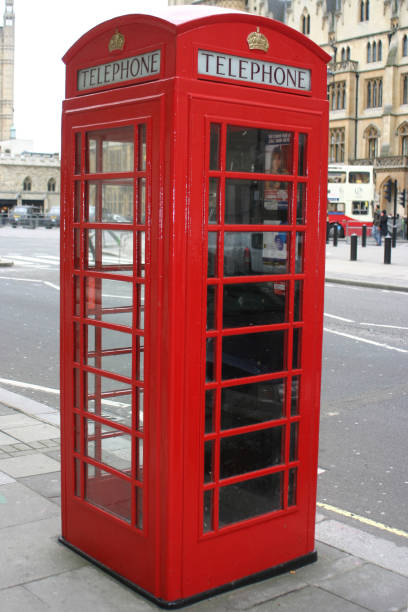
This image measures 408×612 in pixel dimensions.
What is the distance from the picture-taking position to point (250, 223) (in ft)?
10.2

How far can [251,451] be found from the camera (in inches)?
129

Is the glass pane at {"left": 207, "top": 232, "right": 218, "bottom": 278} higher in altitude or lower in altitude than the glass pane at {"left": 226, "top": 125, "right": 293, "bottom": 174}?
lower

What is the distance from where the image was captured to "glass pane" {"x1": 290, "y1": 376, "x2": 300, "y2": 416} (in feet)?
11.0

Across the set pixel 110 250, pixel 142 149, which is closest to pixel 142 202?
pixel 142 149

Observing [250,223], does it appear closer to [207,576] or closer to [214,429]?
[214,429]

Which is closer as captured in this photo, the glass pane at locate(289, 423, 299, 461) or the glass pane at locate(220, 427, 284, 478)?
the glass pane at locate(220, 427, 284, 478)

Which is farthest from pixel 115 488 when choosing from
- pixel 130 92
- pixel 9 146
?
pixel 9 146

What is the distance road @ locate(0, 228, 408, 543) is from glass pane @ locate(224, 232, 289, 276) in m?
1.85

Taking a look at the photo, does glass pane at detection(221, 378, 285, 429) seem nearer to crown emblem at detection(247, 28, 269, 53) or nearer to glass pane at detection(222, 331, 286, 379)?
glass pane at detection(222, 331, 286, 379)

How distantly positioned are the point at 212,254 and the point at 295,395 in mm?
796

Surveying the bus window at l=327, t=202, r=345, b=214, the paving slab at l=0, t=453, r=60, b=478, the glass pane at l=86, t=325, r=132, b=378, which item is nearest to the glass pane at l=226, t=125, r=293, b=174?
the glass pane at l=86, t=325, r=132, b=378

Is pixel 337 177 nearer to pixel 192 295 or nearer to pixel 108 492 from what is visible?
pixel 108 492

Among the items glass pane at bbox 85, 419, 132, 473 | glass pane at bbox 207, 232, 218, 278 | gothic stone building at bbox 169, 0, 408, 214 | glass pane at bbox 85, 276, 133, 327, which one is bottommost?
glass pane at bbox 85, 419, 132, 473

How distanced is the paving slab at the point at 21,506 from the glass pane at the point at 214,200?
6.51ft
